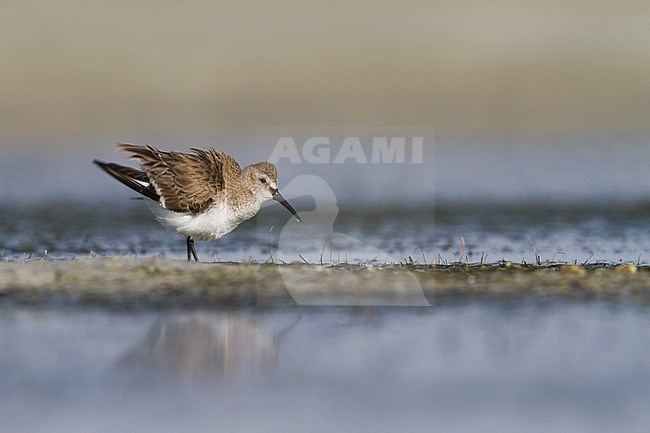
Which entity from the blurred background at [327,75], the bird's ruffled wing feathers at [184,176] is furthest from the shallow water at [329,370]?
the blurred background at [327,75]

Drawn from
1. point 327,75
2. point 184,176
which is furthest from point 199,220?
point 327,75

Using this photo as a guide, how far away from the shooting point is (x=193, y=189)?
34.8 feet

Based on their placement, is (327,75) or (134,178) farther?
(327,75)

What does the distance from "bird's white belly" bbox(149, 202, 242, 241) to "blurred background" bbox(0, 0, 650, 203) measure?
23.3 feet

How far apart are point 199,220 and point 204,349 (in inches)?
116

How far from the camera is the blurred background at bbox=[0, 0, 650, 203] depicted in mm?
19781

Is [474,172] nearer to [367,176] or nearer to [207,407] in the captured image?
[367,176]

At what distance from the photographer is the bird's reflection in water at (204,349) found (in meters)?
7.34

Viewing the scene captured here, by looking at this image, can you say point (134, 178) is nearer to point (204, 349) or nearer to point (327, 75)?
point (204, 349)

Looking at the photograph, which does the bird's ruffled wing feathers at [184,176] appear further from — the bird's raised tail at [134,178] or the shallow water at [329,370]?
the shallow water at [329,370]

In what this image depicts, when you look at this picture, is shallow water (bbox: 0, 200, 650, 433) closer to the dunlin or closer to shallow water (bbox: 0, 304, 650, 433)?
shallow water (bbox: 0, 304, 650, 433)

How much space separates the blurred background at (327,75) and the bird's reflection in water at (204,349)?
943 cm

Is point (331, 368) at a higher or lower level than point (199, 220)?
lower

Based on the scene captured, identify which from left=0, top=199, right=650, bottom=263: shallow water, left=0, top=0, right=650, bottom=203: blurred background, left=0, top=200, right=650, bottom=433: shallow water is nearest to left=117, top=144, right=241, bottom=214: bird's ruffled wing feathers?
left=0, top=199, right=650, bottom=263: shallow water
